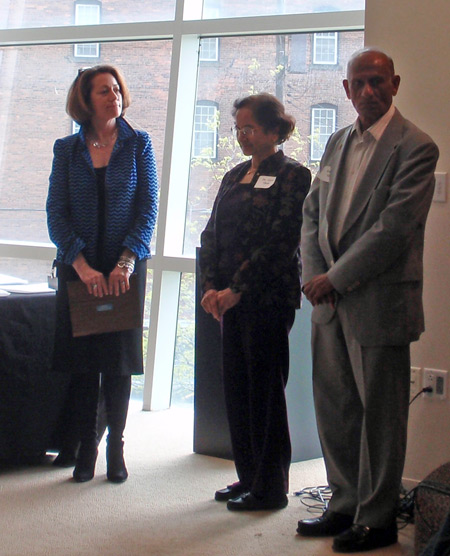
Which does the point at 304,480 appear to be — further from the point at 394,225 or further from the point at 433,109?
the point at 433,109

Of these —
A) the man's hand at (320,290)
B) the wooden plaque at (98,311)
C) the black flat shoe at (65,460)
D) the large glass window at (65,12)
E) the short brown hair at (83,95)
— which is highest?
the large glass window at (65,12)

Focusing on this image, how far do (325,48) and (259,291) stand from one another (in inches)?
76.2

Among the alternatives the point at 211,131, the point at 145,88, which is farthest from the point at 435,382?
the point at 145,88

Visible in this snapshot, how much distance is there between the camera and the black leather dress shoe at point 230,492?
2.79 meters

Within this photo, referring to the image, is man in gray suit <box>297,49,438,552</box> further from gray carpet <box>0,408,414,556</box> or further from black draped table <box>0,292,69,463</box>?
black draped table <box>0,292,69,463</box>

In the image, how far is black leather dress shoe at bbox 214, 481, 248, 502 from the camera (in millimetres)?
2795

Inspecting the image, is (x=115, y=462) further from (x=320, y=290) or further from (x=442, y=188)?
(x=442, y=188)

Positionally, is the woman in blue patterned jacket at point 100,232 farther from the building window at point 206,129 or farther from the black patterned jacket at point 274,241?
the building window at point 206,129

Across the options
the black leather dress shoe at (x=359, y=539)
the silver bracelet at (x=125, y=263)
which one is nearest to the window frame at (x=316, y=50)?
the silver bracelet at (x=125, y=263)

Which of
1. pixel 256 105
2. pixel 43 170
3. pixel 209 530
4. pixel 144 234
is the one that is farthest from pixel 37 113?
pixel 209 530

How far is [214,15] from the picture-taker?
166 inches

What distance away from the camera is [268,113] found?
→ 267cm

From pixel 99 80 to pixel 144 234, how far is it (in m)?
0.67

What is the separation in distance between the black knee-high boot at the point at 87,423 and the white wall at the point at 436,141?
1.28 m
